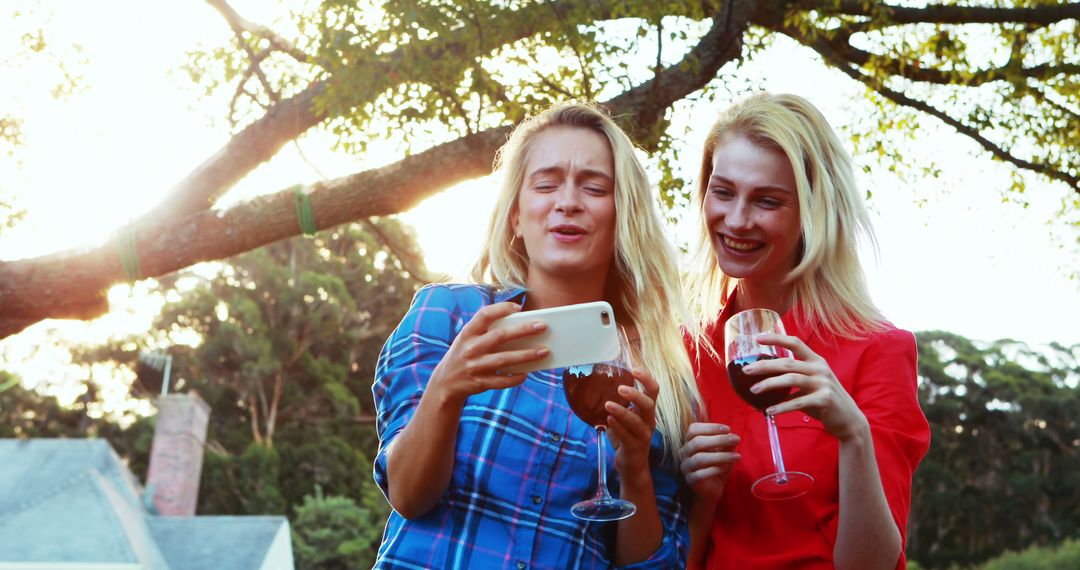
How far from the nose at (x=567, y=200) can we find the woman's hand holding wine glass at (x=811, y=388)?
0.63 metres

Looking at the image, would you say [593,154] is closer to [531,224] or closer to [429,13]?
[531,224]

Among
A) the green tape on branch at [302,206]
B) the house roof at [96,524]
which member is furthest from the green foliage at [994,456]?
the green tape on branch at [302,206]

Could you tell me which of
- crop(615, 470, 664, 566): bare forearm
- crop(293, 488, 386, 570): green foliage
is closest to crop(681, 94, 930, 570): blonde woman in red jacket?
crop(615, 470, 664, 566): bare forearm

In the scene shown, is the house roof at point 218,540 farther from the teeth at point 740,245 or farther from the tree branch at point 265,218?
the teeth at point 740,245

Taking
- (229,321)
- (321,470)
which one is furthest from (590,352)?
(229,321)

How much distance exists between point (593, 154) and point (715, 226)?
1.55 ft

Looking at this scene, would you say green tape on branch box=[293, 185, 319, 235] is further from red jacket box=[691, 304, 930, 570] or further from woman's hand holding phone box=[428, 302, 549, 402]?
woman's hand holding phone box=[428, 302, 549, 402]

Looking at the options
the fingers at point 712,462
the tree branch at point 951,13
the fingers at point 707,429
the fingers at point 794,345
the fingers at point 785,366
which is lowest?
the fingers at point 712,462

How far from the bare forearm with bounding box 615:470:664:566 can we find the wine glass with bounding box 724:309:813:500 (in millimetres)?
287

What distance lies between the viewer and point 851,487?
96.6 inches

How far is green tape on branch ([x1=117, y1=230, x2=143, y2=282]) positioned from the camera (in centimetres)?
648

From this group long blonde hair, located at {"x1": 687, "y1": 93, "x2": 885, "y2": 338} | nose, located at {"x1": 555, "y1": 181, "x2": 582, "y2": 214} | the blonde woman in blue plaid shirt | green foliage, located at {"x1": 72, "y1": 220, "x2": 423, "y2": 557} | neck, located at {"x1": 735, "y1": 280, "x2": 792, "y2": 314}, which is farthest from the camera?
green foliage, located at {"x1": 72, "y1": 220, "x2": 423, "y2": 557}

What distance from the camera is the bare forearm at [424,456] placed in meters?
2.14

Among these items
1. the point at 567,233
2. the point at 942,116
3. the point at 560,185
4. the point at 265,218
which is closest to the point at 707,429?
the point at 567,233
